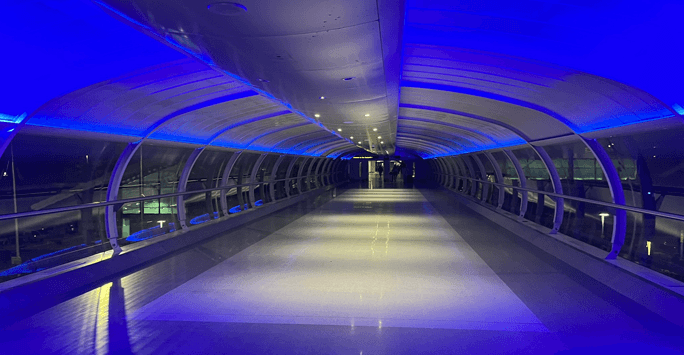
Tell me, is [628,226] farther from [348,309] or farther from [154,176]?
[154,176]

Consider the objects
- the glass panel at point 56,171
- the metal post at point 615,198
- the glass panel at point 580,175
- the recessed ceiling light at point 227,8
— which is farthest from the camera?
the glass panel at point 580,175

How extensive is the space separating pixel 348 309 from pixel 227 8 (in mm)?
3152

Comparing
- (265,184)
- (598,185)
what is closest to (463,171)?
(265,184)

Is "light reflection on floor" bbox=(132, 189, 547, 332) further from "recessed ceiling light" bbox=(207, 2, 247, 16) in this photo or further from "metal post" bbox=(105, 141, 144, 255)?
"recessed ceiling light" bbox=(207, 2, 247, 16)

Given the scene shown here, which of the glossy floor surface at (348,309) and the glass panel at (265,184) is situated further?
the glass panel at (265,184)

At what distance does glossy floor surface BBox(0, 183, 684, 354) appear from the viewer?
397cm

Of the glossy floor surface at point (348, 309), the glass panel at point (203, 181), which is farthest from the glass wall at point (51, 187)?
the glossy floor surface at point (348, 309)

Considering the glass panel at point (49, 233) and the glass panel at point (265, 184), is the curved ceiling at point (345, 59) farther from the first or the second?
the glass panel at point (49, 233)

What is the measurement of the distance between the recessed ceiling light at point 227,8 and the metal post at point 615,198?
16.9 feet

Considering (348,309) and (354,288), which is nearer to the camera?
(348,309)

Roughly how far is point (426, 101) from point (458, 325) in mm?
4681

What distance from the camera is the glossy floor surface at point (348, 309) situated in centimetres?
397

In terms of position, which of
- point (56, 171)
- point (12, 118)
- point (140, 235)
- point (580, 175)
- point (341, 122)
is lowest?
point (580, 175)

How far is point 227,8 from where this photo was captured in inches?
105
